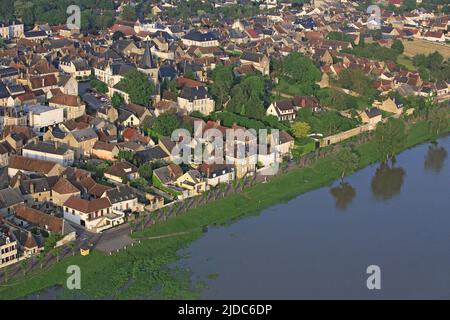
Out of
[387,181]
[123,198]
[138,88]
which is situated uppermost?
[138,88]

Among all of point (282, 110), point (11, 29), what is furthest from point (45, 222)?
point (11, 29)

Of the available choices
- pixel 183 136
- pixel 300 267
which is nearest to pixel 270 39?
pixel 183 136

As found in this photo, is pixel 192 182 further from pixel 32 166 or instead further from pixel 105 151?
pixel 32 166

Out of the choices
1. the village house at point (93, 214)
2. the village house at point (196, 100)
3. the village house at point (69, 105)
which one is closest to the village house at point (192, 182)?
the village house at point (93, 214)

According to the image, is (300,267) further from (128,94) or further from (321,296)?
(128,94)

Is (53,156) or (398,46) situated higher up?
(53,156)

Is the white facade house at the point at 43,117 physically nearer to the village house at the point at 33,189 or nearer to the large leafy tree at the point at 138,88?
the large leafy tree at the point at 138,88
